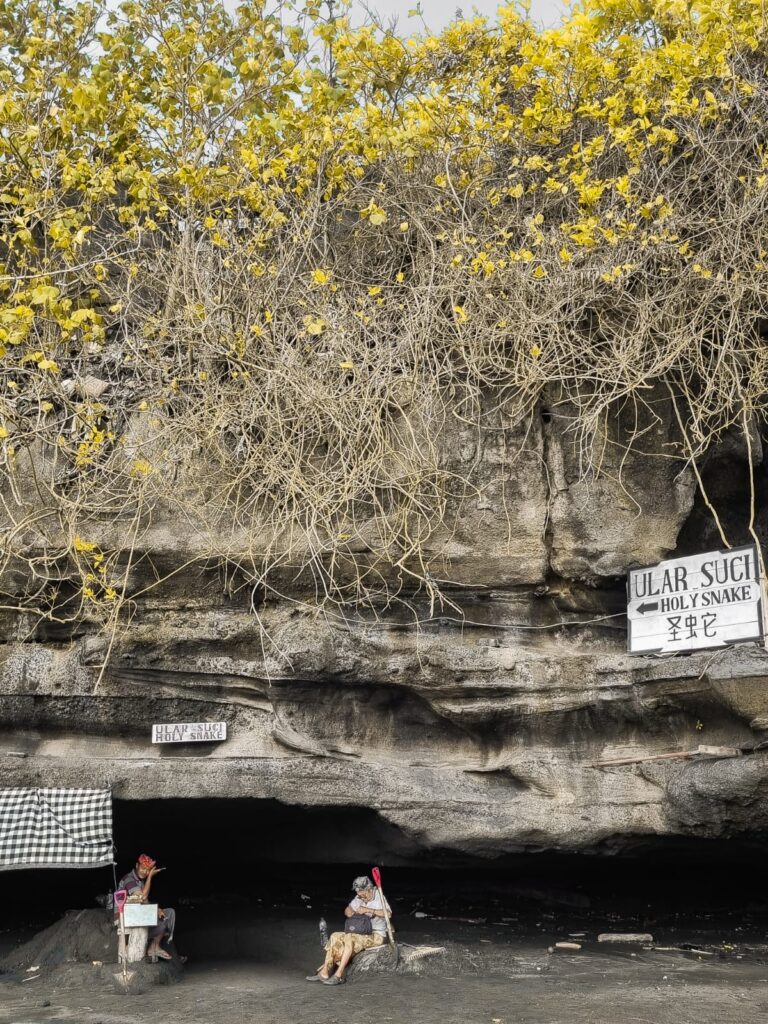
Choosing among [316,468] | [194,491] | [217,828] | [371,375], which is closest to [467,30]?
[371,375]

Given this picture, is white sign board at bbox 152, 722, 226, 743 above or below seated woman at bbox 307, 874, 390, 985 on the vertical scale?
above

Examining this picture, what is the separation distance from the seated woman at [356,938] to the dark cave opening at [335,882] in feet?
2.08

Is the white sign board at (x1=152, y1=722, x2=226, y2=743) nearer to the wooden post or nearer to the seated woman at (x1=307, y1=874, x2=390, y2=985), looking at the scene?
the wooden post

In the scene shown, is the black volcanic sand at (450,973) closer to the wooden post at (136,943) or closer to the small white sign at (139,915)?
the wooden post at (136,943)

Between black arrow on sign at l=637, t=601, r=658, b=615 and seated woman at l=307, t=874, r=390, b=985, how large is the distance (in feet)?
8.63

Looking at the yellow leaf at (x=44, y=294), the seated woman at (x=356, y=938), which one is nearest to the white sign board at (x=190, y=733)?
the seated woman at (x=356, y=938)

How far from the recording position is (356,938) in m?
6.70

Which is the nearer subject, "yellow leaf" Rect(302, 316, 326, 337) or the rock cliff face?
"yellow leaf" Rect(302, 316, 326, 337)

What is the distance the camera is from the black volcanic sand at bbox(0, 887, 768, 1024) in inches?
228

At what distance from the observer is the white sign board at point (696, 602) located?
21.7 feet

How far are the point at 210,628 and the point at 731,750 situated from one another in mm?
3694

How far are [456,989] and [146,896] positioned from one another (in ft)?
7.45

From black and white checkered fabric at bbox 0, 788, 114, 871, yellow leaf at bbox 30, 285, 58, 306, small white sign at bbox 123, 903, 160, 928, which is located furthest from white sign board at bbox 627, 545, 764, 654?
yellow leaf at bbox 30, 285, 58, 306

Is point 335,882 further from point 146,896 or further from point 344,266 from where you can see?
point 344,266
